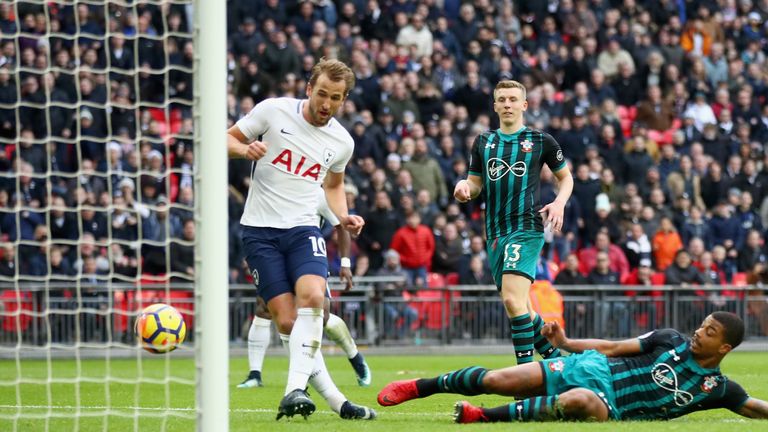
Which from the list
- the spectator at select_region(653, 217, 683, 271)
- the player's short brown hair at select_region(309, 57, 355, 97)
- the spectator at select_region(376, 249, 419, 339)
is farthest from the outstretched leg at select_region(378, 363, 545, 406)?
the spectator at select_region(653, 217, 683, 271)

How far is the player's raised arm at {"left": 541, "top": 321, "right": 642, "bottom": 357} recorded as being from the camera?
802 cm

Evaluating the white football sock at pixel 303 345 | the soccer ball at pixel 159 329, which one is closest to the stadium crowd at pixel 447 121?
the soccer ball at pixel 159 329

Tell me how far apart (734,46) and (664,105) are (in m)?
3.32

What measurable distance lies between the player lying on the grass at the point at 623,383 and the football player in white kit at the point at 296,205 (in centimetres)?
86

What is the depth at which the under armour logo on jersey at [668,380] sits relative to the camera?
26.0 ft

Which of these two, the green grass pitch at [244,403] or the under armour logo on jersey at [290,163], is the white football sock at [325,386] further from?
the under armour logo on jersey at [290,163]

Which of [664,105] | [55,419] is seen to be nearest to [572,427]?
[55,419]

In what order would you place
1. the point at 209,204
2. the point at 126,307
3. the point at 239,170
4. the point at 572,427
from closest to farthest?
1. the point at 209,204
2. the point at 572,427
3. the point at 126,307
4. the point at 239,170

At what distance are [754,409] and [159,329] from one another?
4294mm

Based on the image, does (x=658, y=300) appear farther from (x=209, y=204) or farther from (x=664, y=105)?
(x=209, y=204)

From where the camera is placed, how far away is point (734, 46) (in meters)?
26.8

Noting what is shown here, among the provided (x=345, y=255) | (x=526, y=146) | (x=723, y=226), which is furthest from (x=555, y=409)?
(x=723, y=226)

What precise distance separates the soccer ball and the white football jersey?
1.25 m

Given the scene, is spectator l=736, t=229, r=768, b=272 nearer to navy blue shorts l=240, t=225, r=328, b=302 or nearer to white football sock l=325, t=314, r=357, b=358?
white football sock l=325, t=314, r=357, b=358
